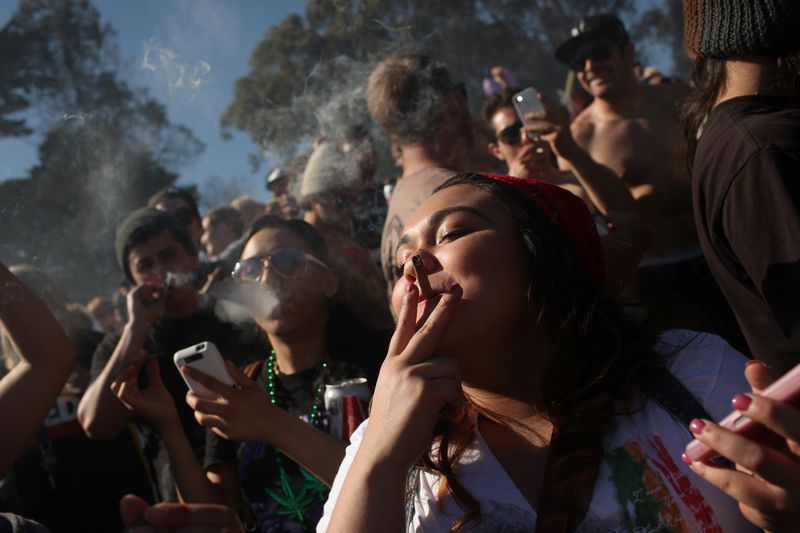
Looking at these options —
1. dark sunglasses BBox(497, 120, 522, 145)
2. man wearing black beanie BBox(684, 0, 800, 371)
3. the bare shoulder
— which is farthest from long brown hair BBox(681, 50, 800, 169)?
the bare shoulder

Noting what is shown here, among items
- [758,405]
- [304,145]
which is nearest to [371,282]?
[304,145]

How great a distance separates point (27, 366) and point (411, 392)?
4.99 ft

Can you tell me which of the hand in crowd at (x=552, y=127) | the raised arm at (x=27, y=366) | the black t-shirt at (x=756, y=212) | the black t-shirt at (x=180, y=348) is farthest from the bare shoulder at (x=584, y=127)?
the raised arm at (x=27, y=366)

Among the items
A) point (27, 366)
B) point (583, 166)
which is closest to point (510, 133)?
point (583, 166)

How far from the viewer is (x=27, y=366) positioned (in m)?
2.42

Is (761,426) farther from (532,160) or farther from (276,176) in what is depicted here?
(276,176)

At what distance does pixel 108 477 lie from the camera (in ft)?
11.0

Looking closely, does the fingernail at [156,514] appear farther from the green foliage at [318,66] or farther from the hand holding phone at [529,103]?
the hand holding phone at [529,103]

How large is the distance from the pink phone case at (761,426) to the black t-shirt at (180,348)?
2317mm

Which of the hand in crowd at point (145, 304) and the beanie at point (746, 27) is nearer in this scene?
the beanie at point (746, 27)

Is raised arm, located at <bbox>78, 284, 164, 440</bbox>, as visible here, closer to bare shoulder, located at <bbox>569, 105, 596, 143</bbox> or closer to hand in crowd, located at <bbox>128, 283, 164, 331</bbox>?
hand in crowd, located at <bbox>128, 283, 164, 331</bbox>

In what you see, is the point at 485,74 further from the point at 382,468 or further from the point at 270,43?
the point at 382,468

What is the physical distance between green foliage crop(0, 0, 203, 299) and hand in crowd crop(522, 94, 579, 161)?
152 centimetres

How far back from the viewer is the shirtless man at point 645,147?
11.7ft
